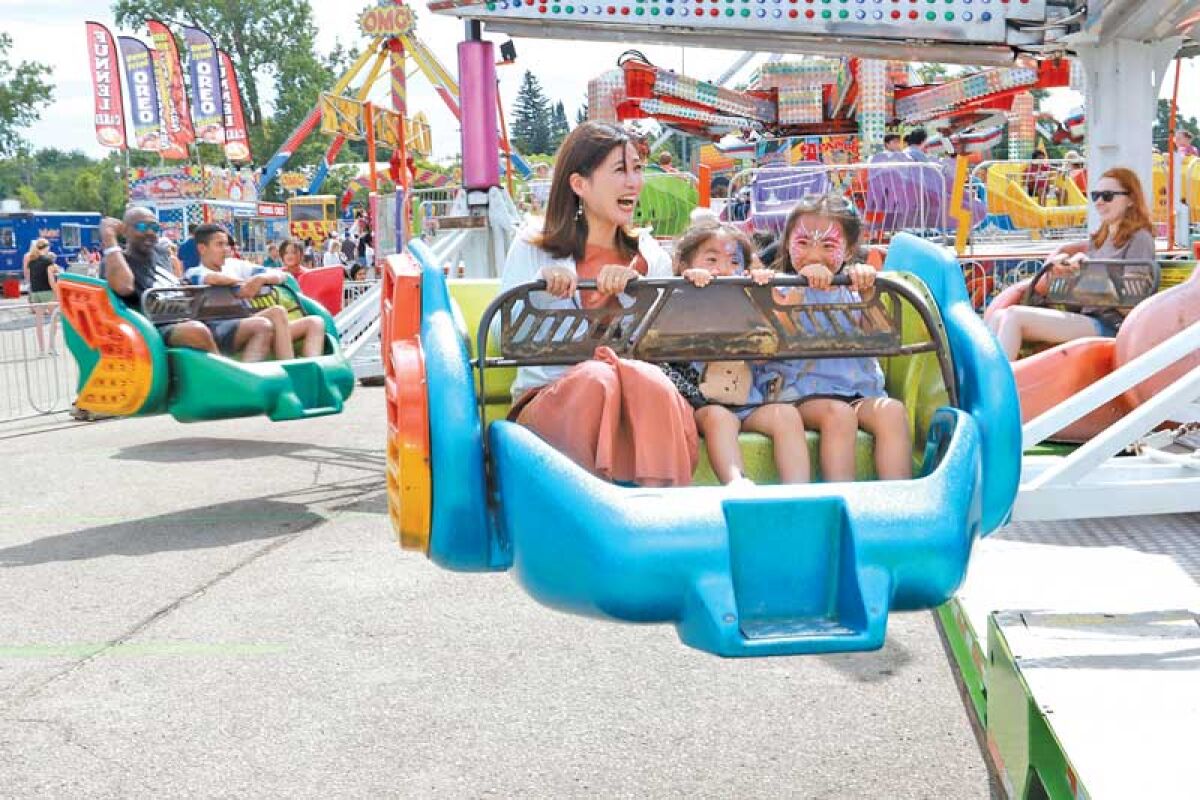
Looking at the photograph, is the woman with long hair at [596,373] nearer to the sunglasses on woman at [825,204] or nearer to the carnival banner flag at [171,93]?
the sunglasses on woman at [825,204]

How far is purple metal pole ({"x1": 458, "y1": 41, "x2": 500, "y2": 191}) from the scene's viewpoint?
8.73 metres

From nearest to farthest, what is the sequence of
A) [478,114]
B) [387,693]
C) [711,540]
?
[711,540]
[387,693]
[478,114]

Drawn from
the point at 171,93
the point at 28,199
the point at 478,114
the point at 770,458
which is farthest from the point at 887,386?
the point at 28,199

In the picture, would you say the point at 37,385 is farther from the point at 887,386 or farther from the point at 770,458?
the point at 770,458

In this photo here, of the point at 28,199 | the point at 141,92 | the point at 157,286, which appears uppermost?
the point at 141,92

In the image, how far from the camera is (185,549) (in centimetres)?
576

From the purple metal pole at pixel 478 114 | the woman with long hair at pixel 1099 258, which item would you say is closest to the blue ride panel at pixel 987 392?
the woman with long hair at pixel 1099 258

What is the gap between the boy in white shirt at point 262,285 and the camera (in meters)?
7.45

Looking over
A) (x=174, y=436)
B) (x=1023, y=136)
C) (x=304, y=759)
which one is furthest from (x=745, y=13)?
(x=1023, y=136)

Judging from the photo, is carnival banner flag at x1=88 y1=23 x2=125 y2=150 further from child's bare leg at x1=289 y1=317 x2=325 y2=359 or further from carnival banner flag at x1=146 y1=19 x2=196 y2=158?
child's bare leg at x1=289 y1=317 x2=325 y2=359

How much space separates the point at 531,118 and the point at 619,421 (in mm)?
97149

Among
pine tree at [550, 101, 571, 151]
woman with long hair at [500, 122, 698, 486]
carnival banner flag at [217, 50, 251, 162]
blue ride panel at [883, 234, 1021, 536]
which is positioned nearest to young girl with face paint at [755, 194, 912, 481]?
blue ride panel at [883, 234, 1021, 536]

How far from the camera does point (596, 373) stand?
279 cm

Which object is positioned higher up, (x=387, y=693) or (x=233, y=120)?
(x=233, y=120)
